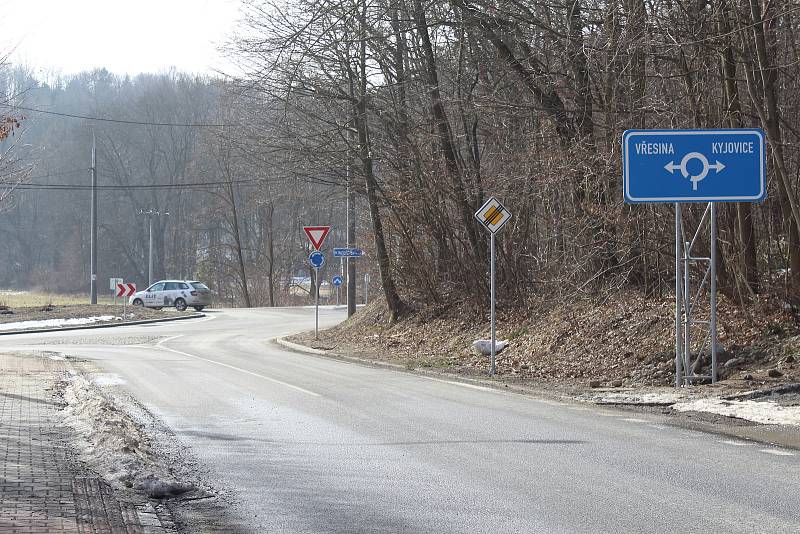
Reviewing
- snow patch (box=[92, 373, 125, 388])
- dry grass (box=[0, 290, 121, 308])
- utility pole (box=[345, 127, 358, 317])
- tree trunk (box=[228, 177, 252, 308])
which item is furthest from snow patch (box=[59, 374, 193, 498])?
tree trunk (box=[228, 177, 252, 308])

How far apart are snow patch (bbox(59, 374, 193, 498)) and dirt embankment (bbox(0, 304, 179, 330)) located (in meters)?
28.9

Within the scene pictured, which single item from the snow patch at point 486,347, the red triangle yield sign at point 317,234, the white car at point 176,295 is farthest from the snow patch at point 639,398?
the white car at point 176,295

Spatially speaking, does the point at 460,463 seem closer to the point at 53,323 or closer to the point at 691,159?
the point at 691,159

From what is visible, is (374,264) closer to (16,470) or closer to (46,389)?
(46,389)

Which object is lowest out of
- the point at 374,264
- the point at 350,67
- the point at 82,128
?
the point at 374,264

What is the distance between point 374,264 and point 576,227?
1341 cm

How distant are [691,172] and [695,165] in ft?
0.38

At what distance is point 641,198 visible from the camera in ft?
45.8

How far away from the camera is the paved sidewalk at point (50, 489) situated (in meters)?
6.17

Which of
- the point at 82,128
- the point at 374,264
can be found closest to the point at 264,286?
the point at 82,128

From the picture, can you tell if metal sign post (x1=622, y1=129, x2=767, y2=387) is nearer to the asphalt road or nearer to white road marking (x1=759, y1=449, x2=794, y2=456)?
the asphalt road

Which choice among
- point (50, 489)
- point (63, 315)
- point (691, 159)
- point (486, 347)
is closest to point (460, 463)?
point (50, 489)

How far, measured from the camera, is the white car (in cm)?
5650

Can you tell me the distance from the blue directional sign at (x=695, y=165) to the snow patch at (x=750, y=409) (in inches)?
123
